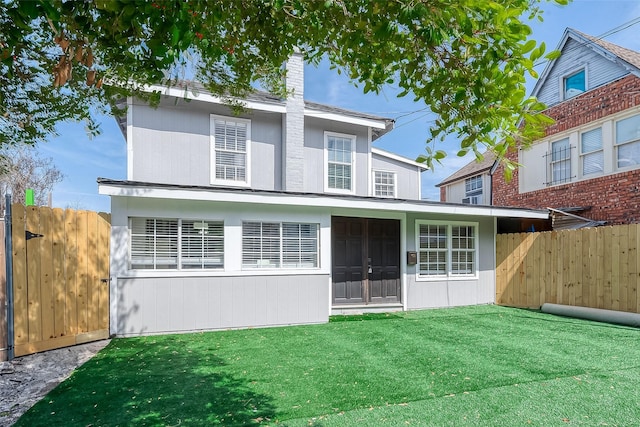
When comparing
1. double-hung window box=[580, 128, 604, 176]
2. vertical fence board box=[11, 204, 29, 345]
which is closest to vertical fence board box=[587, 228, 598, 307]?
double-hung window box=[580, 128, 604, 176]

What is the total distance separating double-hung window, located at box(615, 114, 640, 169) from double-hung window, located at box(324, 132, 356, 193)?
7.09 metres

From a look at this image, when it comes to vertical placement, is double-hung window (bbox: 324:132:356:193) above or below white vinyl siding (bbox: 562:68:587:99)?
below

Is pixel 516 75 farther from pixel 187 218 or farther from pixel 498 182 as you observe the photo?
pixel 498 182

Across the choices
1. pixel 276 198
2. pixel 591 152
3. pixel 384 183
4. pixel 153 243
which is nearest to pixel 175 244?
pixel 153 243

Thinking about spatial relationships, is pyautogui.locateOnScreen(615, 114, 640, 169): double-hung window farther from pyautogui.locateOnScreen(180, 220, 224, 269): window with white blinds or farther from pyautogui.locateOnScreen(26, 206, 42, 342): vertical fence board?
pyautogui.locateOnScreen(26, 206, 42, 342): vertical fence board

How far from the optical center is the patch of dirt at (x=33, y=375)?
12.0ft

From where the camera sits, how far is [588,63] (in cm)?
1048

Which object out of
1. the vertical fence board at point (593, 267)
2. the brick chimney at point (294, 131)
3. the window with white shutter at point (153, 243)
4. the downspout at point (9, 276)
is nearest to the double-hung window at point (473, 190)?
the vertical fence board at point (593, 267)

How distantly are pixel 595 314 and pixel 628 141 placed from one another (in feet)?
15.9

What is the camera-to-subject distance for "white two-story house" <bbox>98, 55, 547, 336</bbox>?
263 inches

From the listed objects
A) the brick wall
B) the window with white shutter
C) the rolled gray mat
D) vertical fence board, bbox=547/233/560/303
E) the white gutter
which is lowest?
the rolled gray mat

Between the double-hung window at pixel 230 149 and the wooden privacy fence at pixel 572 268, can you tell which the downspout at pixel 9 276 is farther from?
the wooden privacy fence at pixel 572 268

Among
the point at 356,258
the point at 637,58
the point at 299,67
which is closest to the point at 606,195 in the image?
the point at 637,58

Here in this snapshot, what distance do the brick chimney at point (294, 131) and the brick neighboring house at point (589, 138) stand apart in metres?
7.59
